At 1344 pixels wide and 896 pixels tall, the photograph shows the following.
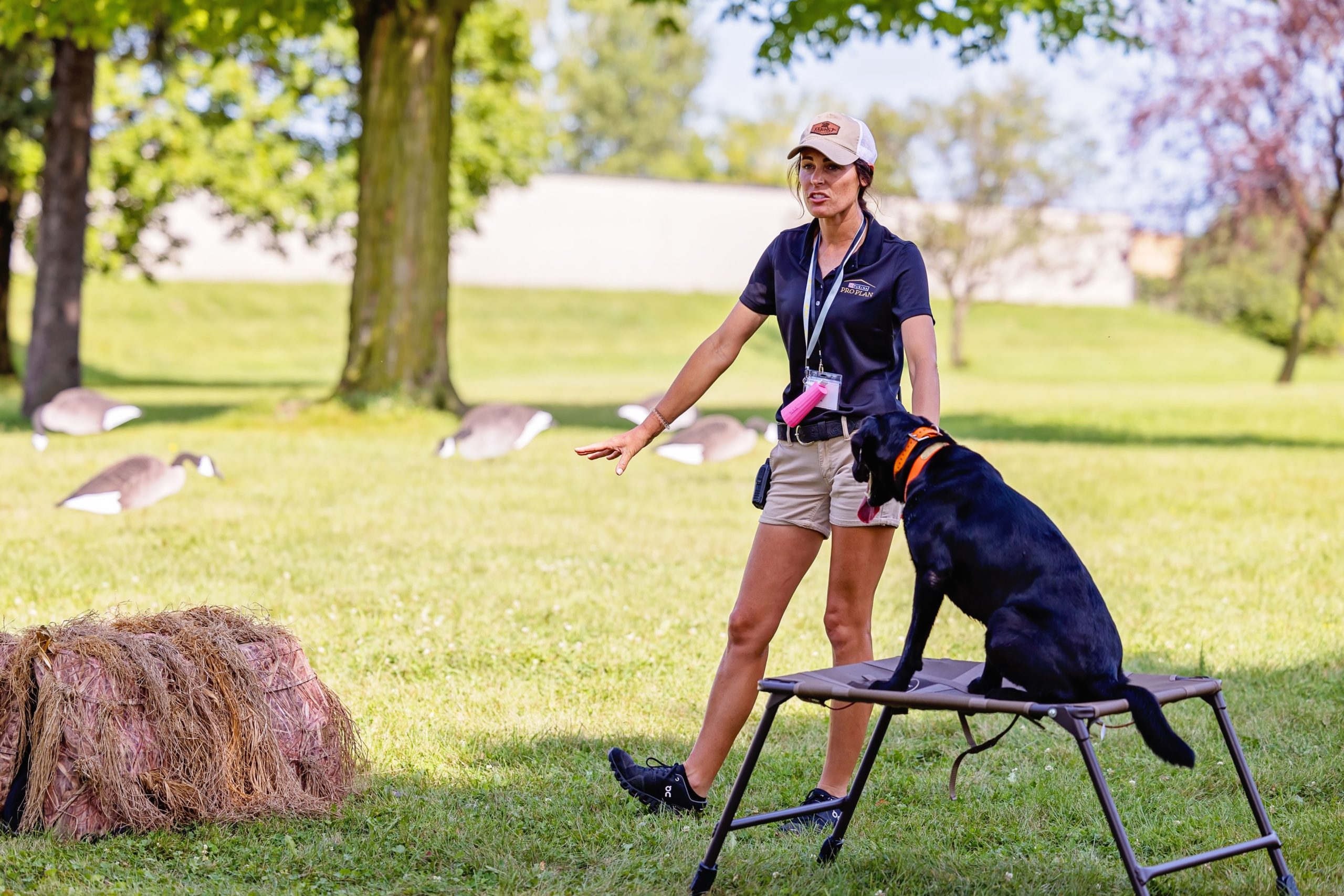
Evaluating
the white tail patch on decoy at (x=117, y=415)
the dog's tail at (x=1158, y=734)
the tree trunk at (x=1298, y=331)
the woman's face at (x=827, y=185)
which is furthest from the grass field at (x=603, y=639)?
the tree trunk at (x=1298, y=331)

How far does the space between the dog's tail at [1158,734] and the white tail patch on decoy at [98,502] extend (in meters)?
8.27

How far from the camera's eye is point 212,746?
14.5 ft

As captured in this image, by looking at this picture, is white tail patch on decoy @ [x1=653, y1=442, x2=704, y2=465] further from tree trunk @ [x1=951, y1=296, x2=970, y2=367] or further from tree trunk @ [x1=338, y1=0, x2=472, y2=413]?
tree trunk @ [x1=951, y1=296, x2=970, y2=367]

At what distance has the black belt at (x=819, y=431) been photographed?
4.44m

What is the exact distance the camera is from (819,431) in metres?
4.47

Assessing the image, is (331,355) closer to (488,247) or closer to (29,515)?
(488,247)

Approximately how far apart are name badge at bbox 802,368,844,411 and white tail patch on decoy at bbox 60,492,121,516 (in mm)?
7092

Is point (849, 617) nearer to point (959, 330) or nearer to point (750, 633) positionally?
point (750, 633)

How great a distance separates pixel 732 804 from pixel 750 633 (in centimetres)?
79

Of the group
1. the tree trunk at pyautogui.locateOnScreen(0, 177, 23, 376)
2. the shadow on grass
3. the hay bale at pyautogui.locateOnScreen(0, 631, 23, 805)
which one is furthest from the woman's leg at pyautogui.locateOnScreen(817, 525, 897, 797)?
the tree trunk at pyautogui.locateOnScreen(0, 177, 23, 376)

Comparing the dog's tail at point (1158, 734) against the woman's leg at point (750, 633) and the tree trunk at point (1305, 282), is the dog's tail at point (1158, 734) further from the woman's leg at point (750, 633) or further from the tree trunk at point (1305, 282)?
the tree trunk at point (1305, 282)

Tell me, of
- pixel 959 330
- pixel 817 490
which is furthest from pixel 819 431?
pixel 959 330

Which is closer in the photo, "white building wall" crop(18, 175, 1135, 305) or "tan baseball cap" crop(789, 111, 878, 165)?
"tan baseball cap" crop(789, 111, 878, 165)

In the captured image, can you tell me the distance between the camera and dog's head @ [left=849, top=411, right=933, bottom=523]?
12.7 ft
